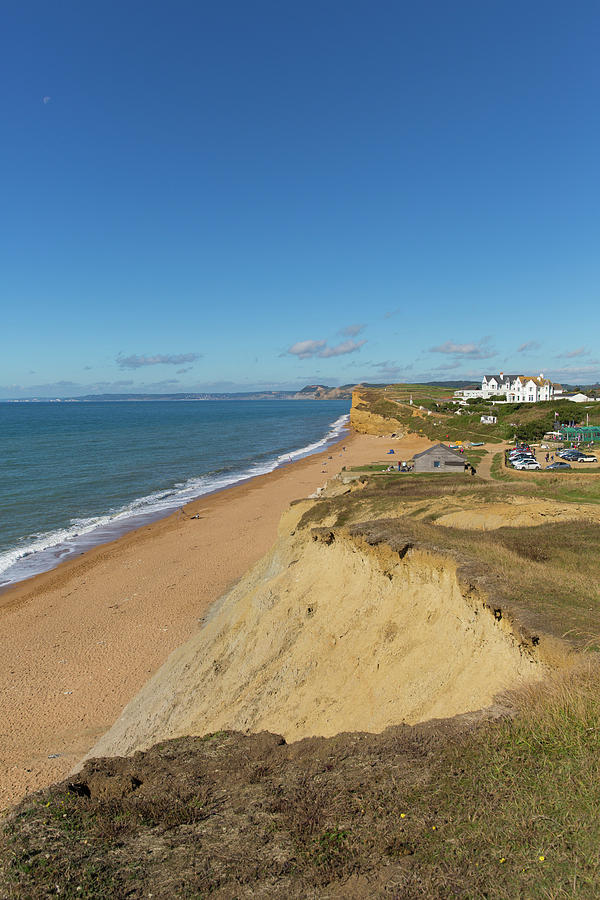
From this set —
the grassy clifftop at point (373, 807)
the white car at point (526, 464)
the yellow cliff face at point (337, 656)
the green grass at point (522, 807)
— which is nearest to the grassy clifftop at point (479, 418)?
the white car at point (526, 464)

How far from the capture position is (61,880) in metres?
5.22

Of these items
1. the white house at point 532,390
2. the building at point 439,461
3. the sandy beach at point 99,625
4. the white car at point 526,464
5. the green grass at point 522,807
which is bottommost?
the sandy beach at point 99,625

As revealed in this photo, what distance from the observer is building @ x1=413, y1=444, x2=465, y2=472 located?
40.8 metres

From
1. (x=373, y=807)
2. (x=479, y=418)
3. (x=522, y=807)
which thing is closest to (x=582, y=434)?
(x=479, y=418)

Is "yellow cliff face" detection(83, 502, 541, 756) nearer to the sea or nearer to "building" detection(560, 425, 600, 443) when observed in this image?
the sea

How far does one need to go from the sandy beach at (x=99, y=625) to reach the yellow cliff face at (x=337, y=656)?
2.18 m

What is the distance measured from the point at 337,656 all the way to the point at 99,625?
47.3 ft

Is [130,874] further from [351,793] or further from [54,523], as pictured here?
[54,523]

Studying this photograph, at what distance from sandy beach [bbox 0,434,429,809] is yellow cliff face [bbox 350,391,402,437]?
68480 mm

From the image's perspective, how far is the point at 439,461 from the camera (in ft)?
136

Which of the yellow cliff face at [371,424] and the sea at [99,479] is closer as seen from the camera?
the sea at [99,479]

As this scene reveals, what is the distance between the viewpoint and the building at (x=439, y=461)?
134ft

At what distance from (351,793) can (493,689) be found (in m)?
3.09

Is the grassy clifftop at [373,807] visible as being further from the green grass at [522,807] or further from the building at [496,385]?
the building at [496,385]
